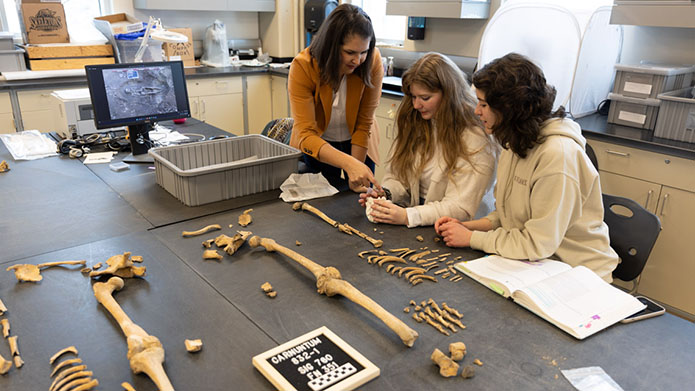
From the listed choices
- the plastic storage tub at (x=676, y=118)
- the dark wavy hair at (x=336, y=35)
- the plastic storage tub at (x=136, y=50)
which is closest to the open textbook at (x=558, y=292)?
the dark wavy hair at (x=336, y=35)

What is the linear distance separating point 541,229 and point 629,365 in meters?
0.50

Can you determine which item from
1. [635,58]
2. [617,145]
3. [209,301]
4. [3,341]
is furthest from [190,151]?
[635,58]

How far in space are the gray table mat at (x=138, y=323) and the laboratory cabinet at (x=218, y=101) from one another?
10.7ft

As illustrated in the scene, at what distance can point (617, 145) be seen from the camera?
2.65 m

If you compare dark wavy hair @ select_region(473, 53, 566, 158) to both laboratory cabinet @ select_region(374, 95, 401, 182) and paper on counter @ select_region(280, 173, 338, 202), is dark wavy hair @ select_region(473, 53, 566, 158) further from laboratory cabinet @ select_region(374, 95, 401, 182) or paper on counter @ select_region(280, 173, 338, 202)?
laboratory cabinet @ select_region(374, 95, 401, 182)

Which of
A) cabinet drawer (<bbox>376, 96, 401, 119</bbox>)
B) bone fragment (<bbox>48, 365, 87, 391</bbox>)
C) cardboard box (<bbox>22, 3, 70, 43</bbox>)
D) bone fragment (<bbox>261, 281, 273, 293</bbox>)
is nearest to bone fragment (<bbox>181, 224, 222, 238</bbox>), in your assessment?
bone fragment (<bbox>261, 281, 273, 293</bbox>)

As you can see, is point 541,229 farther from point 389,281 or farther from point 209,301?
point 209,301

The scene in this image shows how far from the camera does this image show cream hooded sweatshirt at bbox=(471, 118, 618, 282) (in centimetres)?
147

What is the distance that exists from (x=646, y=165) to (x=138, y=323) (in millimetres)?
2543

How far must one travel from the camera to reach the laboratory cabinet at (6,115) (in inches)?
138

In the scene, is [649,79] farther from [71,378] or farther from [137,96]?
[71,378]

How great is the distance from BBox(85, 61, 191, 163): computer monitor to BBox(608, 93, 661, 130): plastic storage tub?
2.44 meters

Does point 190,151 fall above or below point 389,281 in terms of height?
above

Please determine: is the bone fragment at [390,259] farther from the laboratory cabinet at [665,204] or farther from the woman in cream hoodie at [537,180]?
the laboratory cabinet at [665,204]
